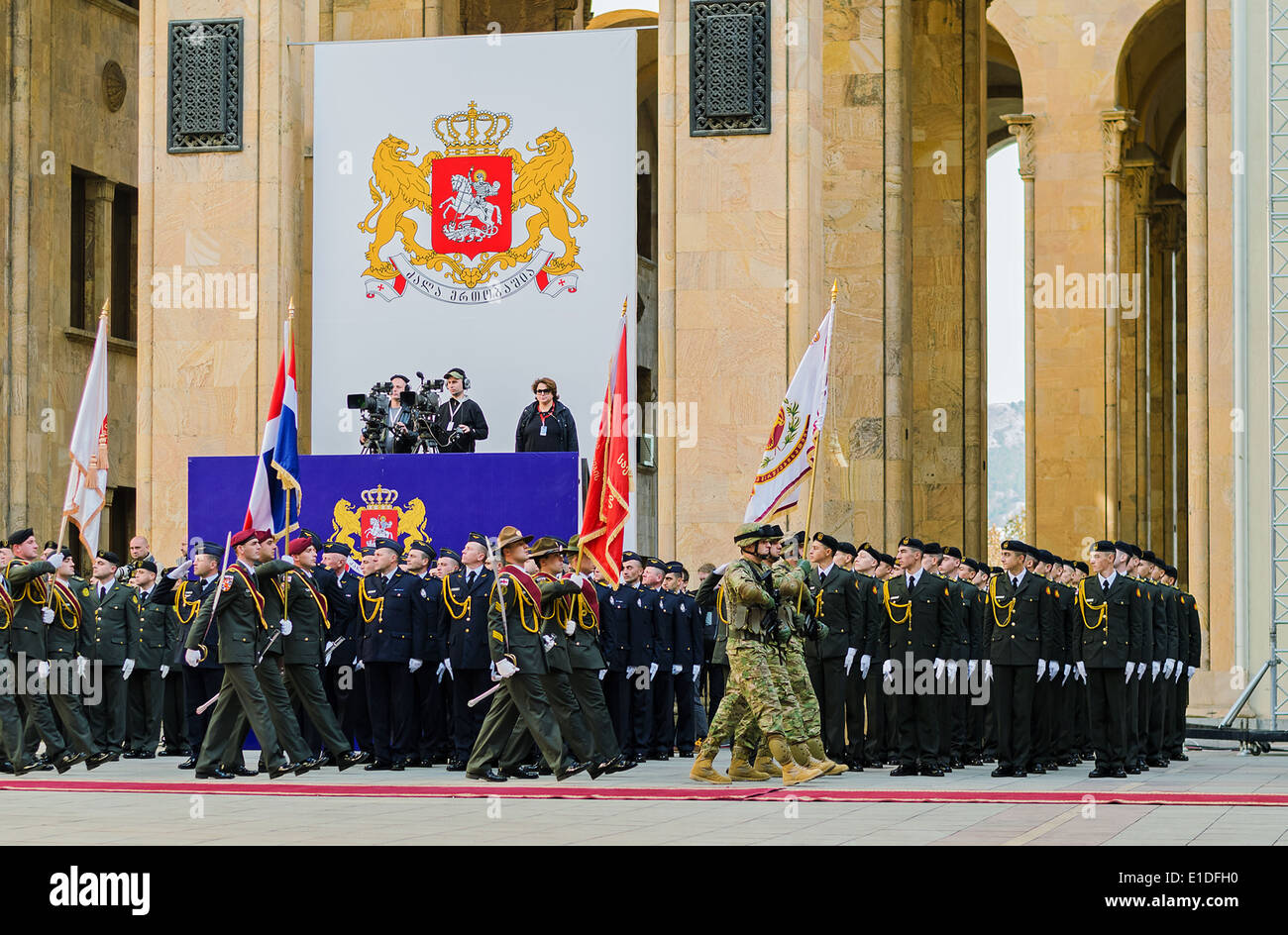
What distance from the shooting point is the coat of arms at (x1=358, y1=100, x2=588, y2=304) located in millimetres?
22312

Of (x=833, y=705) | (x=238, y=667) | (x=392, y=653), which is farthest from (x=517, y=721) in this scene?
(x=833, y=705)

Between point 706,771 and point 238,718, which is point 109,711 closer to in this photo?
point 238,718

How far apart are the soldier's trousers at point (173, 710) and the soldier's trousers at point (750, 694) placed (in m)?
6.37

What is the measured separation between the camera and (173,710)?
64.2 ft

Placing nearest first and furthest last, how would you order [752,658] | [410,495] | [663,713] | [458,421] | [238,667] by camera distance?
[752,658]
[238,667]
[410,495]
[663,713]
[458,421]

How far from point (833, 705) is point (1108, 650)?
A: 7.76ft

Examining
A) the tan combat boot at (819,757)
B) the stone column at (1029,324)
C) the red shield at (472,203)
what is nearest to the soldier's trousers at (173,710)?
the red shield at (472,203)

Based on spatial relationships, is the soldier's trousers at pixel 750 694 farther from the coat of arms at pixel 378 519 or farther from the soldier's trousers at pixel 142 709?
the soldier's trousers at pixel 142 709

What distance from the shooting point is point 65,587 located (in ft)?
57.7

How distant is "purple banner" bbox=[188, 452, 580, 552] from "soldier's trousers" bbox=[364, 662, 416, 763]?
5.88 ft

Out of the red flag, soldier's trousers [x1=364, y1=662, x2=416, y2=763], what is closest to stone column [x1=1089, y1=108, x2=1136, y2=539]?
soldier's trousers [x1=364, y1=662, x2=416, y2=763]

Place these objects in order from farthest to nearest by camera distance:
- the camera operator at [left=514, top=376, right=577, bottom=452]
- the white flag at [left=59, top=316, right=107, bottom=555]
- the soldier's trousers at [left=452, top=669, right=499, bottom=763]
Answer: the camera operator at [left=514, top=376, right=577, bottom=452] → the white flag at [left=59, top=316, right=107, bottom=555] → the soldier's trousers at [left=452, top=669, right=499, bottom=763]

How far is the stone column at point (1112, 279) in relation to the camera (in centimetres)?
3528

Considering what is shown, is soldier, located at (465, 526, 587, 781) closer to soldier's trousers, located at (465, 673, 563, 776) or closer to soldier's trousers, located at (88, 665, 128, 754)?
soldier's trousers, located at (465, 673, 563, 776)
